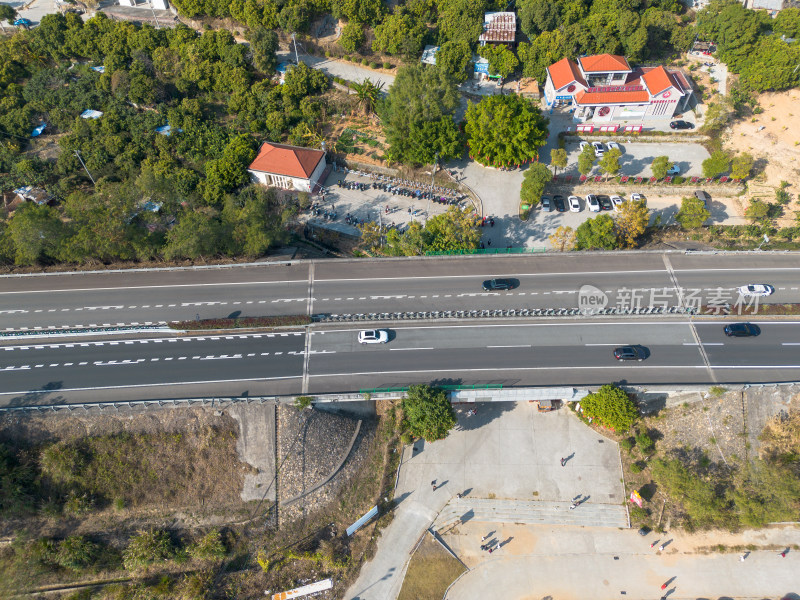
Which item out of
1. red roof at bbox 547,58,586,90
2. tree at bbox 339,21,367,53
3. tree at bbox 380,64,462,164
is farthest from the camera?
tree at bbox 339,21,367,53

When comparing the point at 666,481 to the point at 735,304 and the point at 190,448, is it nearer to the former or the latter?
the point at 735,304

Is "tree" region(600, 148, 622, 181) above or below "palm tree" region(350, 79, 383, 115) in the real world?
below

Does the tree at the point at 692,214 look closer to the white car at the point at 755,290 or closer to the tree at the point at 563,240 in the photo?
the white car at the point at 755,290

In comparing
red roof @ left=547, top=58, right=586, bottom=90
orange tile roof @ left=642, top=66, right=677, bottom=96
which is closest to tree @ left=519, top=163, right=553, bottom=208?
red roof @ left=547, top=58, right=586, bottom=90

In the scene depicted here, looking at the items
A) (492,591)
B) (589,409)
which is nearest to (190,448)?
(492,591)

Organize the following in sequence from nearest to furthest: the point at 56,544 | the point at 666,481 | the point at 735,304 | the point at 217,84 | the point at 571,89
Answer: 1. the point at 56,544
2. the point at 666,481
3. the point at 735,304
4. the point at 571,89
5. the point at 217,84

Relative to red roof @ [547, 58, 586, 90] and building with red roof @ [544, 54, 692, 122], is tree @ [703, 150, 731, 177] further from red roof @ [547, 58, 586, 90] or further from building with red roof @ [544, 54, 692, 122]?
red roof @ [547, 58, 586, 90]
